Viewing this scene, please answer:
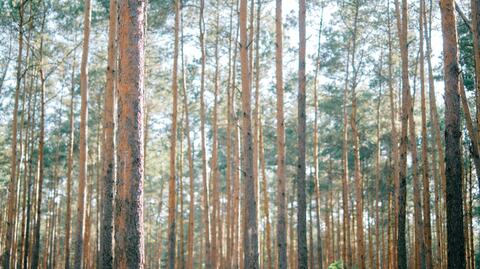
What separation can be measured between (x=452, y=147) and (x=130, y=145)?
588cm

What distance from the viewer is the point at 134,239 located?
5535 millimetres

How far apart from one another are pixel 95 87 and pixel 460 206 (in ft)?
63.2

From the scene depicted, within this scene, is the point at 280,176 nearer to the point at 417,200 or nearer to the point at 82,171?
the point at 82,171

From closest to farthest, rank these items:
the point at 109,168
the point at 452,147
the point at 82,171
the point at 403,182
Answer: the point at 452,147
the point at 109,168
the point at 82,171
the point at 403,182

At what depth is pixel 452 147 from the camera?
8539 mm

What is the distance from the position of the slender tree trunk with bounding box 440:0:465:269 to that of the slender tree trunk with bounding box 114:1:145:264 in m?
5.47

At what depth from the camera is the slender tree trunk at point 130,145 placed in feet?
18.2

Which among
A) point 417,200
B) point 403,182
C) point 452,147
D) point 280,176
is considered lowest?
point 417,200

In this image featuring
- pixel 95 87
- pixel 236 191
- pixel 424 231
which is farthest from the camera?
pixel 95 87

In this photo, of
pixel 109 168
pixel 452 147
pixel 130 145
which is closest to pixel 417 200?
pixel 452 147

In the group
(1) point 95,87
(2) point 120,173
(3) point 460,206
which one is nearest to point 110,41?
(2) point 120,173

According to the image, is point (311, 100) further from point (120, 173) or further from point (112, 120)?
point (120, 173)

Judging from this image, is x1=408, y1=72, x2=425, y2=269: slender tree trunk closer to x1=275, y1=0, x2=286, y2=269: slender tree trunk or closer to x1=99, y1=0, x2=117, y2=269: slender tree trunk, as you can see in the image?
x1=275, y1=0, x2=286, y2=269: slender tree trunk

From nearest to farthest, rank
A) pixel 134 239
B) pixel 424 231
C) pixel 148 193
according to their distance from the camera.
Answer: pixel 134 239 < pixel 424 231 < pixel 148 193
